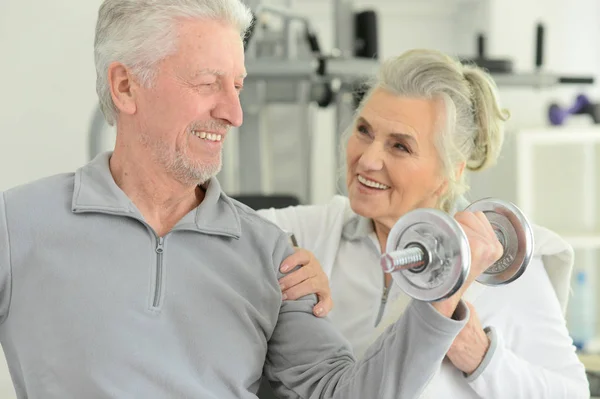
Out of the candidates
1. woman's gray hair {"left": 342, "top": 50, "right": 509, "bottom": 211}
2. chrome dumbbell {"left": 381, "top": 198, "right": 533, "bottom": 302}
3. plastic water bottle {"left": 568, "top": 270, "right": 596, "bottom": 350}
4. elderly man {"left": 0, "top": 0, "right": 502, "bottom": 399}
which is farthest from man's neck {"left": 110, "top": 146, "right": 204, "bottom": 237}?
plastic water bottle {"left": 568, "top": 270, "right": 596, "bottom": 350}

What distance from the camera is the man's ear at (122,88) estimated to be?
1.35 meters

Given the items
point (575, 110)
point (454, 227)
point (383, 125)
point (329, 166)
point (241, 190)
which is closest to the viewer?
point (454, 227)

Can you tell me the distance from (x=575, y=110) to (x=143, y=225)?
305 cm

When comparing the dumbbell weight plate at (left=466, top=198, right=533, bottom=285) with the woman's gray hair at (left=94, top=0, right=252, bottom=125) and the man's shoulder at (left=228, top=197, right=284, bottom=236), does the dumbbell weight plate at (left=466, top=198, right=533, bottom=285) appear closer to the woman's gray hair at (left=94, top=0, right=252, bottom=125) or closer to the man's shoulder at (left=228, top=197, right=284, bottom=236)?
the man's shoulder at (left=228, top=197, right=284, bottom=236)

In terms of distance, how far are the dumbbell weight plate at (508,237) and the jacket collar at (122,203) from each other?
0.42 m

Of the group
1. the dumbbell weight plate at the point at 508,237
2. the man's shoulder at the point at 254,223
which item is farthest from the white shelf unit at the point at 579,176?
the dumbbell weight plate at the point at 508,237

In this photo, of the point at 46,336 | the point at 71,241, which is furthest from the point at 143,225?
the point at 46,336

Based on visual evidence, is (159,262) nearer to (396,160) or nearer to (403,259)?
(403,259)

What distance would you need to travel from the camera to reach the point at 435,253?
3.33 feet

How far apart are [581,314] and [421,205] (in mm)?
2096

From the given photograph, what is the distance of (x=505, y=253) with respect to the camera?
3.99ft

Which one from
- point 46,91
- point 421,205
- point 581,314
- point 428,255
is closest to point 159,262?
point 428,255

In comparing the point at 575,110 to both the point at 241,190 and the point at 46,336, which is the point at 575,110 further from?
the point at 46,336

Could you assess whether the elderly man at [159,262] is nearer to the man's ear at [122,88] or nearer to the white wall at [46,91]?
the man's ear at [122,88]
